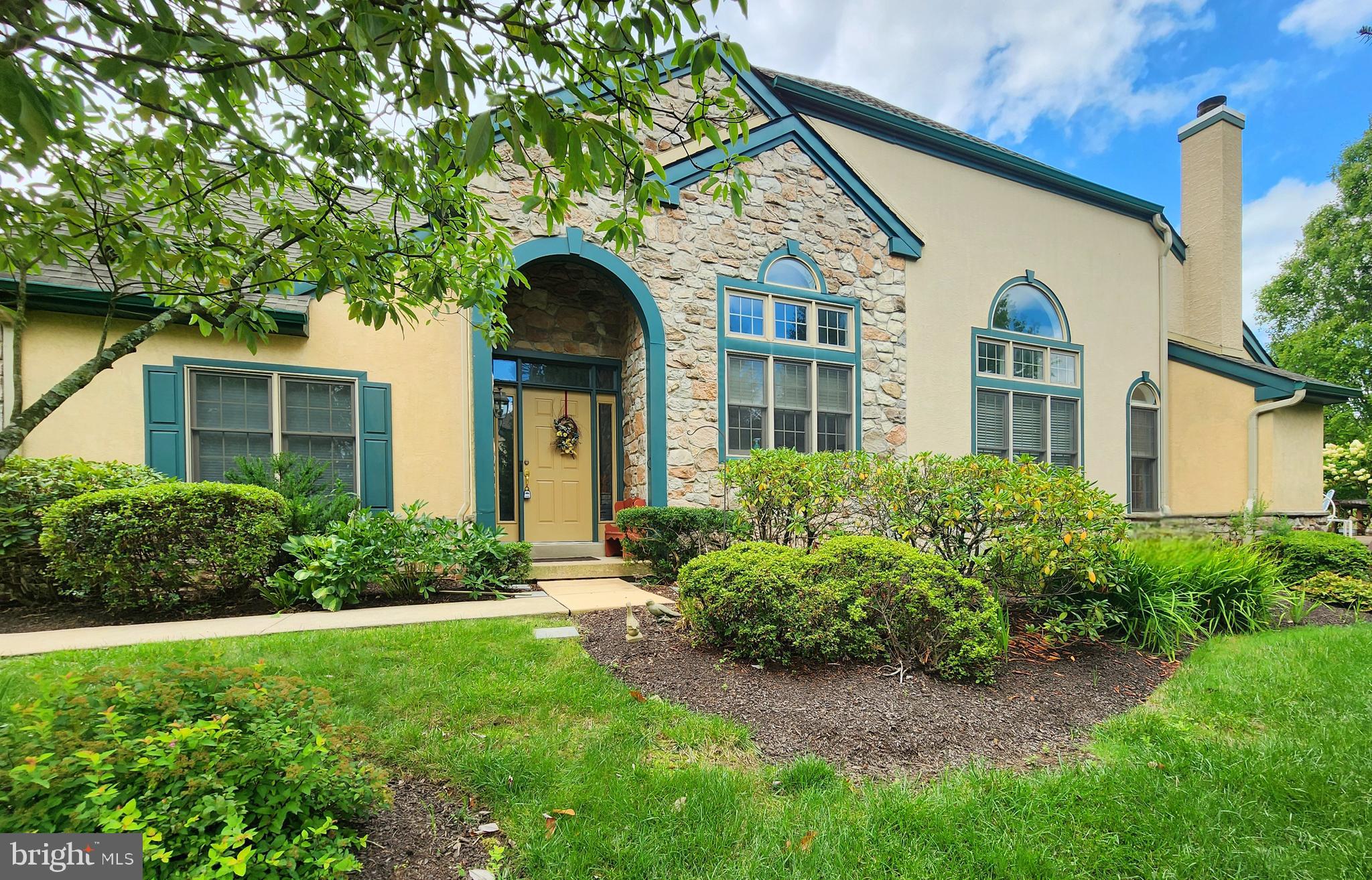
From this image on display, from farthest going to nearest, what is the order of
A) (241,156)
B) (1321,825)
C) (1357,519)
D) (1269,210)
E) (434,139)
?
(1269,210), (1357,519), (241,156), (434,139), (1321,825)

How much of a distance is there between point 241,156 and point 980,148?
10.6 m

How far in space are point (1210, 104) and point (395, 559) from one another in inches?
644

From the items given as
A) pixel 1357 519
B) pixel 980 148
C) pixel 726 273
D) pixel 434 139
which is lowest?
pixel 1357 519

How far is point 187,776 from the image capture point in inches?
57.1

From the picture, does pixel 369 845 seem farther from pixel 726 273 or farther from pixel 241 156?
pixel 726 273

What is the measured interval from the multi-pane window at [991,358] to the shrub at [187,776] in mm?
9907

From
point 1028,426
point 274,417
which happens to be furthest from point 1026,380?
point 274,417

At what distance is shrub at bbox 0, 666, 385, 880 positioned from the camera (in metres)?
1.33

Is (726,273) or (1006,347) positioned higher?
(726,273)

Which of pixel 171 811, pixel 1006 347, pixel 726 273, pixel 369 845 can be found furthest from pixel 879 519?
pixel 1006 347

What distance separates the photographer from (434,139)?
2.31m

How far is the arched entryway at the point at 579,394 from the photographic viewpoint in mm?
7039

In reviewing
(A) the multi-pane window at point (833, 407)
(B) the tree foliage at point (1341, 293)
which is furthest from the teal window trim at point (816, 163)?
(B) the tree foliage at point (1341, 293)

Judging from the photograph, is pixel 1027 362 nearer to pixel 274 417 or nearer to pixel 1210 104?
pixel 1210 104
